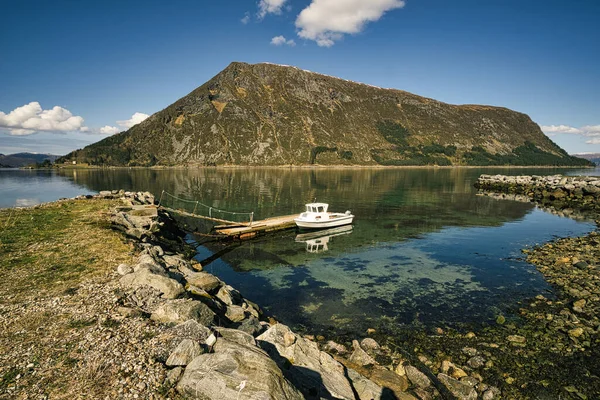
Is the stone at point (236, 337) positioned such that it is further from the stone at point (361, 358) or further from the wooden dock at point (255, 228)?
the wooden dock at point (255, 228)

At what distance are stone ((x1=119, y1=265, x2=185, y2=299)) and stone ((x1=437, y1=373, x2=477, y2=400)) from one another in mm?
11544

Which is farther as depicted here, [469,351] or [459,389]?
[469,351]

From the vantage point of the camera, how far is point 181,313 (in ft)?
37.6

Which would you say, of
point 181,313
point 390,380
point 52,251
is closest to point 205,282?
point 181,313

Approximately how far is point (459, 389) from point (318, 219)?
3004cm

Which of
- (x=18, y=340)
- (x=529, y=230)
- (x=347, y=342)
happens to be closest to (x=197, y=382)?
(x=18, y=340)

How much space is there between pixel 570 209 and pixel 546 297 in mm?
50609

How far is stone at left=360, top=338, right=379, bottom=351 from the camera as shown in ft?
49.2

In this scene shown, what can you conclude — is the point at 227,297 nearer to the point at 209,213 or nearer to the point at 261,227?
the point at 261,227

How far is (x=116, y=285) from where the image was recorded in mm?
14266

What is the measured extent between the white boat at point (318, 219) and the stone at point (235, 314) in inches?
1012

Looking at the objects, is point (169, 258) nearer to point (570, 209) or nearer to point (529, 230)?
point (529, 230)

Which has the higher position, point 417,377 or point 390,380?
point 390,380

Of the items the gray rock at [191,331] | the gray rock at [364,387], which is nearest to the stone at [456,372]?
the gray rock at [364,387]
